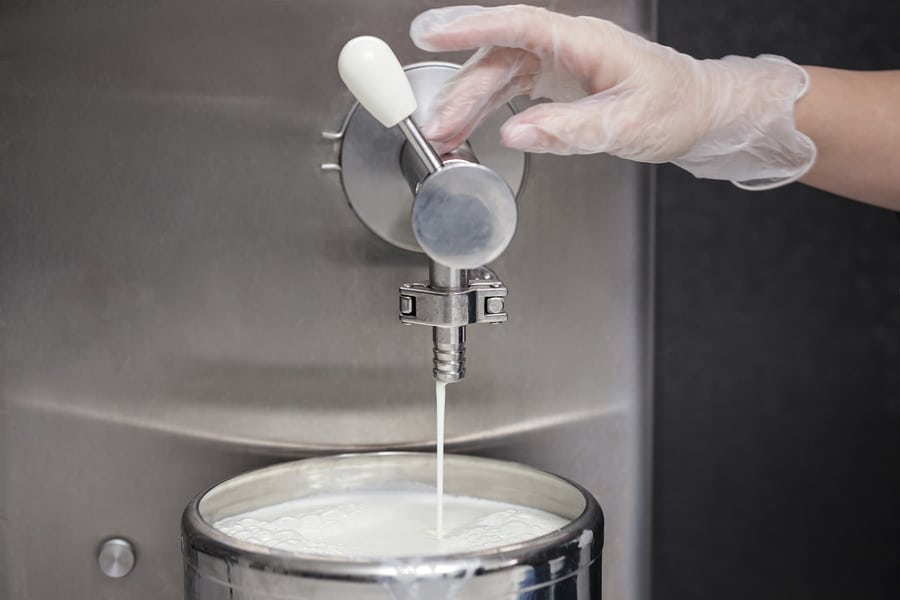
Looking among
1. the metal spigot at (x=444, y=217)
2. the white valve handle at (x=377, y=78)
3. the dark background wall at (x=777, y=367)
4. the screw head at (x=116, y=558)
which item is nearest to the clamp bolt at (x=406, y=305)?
the metal spigot at (x=444, y=217)

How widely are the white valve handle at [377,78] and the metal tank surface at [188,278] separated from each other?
0.12 meters

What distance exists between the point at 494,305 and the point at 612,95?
0.45ft

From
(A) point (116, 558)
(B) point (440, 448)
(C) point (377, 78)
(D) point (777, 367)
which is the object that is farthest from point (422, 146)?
(D) point (777, 367)

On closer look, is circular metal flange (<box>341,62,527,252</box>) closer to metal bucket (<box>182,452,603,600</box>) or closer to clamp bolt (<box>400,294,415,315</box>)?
clamp bolt (<box>400,294,415,315</box>)

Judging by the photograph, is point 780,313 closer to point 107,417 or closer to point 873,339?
point 873,339

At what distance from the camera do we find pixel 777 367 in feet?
2.79

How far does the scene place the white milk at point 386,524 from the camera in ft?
1.62

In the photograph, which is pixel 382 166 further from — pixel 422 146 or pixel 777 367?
pixel 777 367

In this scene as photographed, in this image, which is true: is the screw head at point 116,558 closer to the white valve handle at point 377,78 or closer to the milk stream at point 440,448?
the milk stream at point 440,448

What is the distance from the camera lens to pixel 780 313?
0.85 metres

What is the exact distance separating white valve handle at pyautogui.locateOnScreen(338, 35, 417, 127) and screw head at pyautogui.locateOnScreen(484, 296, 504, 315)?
4.6 inches

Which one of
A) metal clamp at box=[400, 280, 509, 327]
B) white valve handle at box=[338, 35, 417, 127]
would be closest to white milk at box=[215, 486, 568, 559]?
metal clamp at box=[400, 280, 509, 327]

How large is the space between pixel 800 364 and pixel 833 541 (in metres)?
0.17

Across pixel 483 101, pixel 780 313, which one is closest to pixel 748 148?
pixel 483 101
